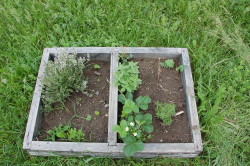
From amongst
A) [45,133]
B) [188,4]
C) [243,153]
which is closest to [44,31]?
[45,133]

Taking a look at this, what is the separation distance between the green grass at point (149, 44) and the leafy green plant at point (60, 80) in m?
0.43

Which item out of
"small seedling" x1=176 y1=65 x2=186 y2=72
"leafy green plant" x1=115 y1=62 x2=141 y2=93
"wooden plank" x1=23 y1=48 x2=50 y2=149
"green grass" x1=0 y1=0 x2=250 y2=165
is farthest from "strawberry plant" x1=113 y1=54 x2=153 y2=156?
"wooden plank" x1=23 y1=48 x2=50 y2=149

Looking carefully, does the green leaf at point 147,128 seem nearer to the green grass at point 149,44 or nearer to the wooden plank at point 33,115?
the green grass at point 149,44

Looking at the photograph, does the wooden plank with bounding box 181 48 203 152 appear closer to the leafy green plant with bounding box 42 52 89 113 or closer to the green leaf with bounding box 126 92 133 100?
the green leaf with bounding box 126 92 133 100

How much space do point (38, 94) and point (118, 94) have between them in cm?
84

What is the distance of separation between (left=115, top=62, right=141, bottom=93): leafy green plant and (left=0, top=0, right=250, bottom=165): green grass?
0.67 m

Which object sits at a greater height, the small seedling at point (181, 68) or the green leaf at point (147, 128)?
the small seedling at point (181, 68)

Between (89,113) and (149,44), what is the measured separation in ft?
4.06

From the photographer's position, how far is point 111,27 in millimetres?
3242

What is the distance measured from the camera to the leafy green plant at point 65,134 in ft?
7.59

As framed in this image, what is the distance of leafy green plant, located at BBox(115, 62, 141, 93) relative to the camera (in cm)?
244

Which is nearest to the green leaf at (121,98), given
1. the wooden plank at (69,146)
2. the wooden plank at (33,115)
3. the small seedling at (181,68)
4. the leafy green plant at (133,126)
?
the leafy green plant at (133,126)

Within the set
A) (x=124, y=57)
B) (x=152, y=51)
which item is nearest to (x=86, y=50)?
(x=124, y=57)

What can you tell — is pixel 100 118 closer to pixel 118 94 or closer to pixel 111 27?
pixel 118 94
